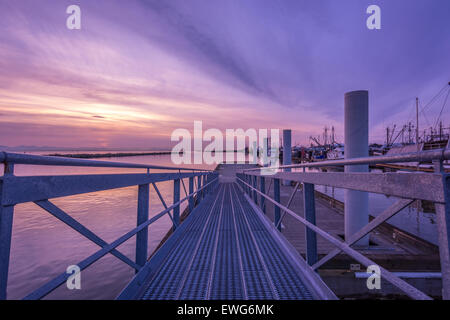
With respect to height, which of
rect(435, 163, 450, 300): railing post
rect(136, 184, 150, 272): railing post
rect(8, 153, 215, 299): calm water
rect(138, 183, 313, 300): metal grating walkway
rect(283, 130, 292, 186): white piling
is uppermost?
rect(283, 130, 292, 186): white piling

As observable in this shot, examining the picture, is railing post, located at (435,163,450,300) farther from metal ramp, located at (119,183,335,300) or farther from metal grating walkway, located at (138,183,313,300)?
metal grating walkway, located at (138,183,313,300)

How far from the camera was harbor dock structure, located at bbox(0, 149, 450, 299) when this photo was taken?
42.2 inches

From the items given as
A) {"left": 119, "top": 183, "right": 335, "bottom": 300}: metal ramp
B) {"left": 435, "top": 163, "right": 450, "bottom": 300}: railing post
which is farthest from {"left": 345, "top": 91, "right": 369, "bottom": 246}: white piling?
{"left": 435, "top": 163, "right": 450, "bottom": 300}: railing post

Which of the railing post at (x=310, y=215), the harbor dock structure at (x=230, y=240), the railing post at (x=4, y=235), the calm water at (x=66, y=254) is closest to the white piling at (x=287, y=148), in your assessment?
the calm water at (x=66, y=254)

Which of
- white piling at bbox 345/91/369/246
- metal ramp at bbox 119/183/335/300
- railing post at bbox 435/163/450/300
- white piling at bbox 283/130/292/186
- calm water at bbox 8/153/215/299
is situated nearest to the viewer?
railing post at bbox 435/163/450/300

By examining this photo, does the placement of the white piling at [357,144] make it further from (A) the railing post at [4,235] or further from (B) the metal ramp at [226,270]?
(A) the railing post at [4,235]

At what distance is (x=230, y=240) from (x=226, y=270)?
1.17m

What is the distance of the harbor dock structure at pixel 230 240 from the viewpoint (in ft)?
3.52

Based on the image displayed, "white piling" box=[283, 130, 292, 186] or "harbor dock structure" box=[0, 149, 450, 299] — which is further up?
"white piling" box=[283, 130, 292, 186]

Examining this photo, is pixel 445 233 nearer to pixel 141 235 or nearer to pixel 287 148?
pixel 141 235

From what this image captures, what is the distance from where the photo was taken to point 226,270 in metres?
2.86

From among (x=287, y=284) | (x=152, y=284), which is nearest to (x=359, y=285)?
(x=287, y=284)

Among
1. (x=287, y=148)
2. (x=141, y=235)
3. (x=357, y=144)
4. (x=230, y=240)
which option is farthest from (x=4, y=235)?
(x=287, y=148)

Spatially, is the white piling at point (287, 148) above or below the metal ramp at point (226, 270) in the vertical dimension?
above
